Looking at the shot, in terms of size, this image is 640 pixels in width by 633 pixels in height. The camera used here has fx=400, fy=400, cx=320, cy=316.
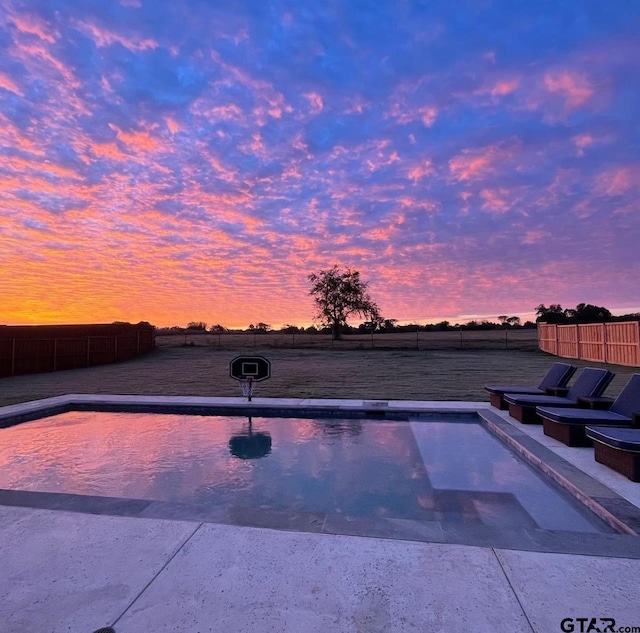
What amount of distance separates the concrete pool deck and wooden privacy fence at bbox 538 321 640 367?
17.6 m

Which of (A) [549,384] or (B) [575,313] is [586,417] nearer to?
(A) [549,384]

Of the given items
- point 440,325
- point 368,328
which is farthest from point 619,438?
point 440,325

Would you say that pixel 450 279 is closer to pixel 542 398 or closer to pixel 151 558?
pixel 542 398

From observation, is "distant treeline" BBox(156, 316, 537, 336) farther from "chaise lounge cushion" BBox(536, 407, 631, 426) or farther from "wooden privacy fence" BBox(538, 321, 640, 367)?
"chaise lounge cushion" BBox(536, 407, 631, 426)

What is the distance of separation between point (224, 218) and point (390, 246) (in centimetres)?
783

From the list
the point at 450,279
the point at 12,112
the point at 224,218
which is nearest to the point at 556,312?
the point at 450,279

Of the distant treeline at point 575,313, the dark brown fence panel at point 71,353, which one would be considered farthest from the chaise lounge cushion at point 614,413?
the distant treeline at point 575,313

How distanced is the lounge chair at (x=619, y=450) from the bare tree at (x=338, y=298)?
119 ft

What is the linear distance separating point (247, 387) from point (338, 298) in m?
31.6

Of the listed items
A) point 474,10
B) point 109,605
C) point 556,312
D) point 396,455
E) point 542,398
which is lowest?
point 396,455

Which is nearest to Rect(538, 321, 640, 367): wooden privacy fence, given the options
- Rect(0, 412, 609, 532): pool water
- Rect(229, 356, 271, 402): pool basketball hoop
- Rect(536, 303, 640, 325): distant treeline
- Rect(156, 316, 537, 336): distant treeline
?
Rect(0, 412, 609, 532): pool water

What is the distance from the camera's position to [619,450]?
13.8 ft

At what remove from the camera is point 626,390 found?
17.6ft

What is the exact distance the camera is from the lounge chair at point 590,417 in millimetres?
5074
